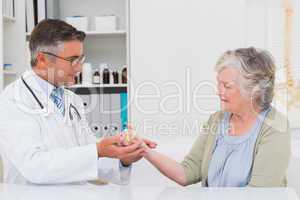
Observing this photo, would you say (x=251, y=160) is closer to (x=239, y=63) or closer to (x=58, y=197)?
(x=239, y=63)

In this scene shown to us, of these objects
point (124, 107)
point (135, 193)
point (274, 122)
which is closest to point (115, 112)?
point (124, 107)

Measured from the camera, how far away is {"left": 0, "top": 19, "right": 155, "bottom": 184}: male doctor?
154 centimetres

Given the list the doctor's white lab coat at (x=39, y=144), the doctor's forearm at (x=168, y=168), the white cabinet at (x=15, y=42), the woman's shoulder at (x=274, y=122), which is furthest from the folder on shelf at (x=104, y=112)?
the woman's shoulder at (x=274, y=122)

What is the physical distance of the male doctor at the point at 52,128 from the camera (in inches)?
60.8

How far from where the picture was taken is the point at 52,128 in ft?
6.00

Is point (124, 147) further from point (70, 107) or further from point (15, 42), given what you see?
point (15, 42)

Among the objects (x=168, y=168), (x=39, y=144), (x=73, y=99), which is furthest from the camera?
(x=73, y=99)

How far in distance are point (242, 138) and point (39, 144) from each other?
80cm

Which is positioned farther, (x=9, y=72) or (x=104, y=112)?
(x=104, y=112)

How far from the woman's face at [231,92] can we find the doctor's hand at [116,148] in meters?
0.40

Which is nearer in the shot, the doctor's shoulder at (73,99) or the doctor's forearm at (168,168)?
the doctor's forearm at (168,168)

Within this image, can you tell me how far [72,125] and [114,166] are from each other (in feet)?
0.91

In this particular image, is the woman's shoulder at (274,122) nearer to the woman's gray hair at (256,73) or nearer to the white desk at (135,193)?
the woman's gray hair at (256,73)

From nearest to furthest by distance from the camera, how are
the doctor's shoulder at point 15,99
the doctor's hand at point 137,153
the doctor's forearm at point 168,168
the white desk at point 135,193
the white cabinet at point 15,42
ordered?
the white desk at point 135,193, the doctor's shoulder at point 15,99, the doctor's hand at point 137,153, the doctor's forearm at point 168,168, the white cabinet at point 15,42
